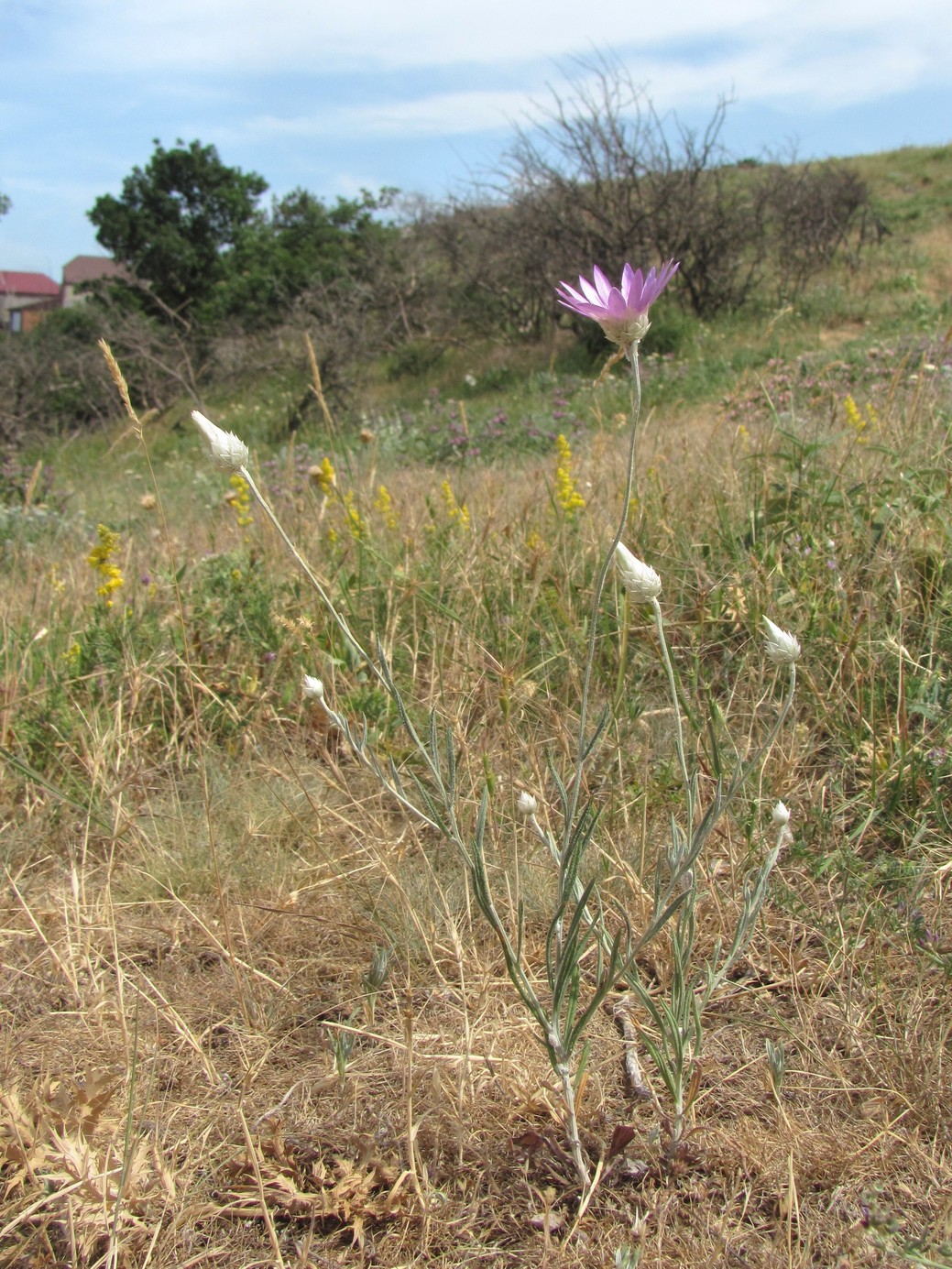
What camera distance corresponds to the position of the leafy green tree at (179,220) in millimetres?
18625

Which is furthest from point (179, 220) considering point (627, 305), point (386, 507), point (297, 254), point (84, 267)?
point (84, 267)

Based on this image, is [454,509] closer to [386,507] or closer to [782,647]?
[386,507]

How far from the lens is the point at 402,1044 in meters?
1.40

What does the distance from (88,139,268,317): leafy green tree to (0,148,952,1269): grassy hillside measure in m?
17.4

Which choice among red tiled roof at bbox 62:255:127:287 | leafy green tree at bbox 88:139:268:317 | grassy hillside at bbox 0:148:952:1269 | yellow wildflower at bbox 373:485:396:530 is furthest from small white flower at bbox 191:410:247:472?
red tiled roof at bbox 62:255:127:287

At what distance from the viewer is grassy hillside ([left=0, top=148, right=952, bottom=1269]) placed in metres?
1.17

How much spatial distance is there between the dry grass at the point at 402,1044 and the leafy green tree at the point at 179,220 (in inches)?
726

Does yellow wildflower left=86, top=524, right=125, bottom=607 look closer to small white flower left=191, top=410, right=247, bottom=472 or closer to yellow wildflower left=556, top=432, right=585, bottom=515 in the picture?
yellow wildflower left=556, top=432, right=585, bottom=515

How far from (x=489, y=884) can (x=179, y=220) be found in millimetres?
20558

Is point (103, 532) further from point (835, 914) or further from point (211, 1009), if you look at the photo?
point (835, 914)

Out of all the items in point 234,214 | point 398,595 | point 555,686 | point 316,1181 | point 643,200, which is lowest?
point 316,1181

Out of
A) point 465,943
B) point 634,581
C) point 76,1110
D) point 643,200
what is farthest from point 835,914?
point 643,200

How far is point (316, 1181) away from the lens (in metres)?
1.21

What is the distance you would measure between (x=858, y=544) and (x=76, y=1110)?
2018mm
